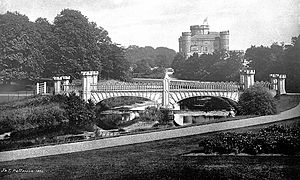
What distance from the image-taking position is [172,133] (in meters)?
5.18

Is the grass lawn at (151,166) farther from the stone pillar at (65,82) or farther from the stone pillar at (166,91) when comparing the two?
the stone pillar at (166,91)

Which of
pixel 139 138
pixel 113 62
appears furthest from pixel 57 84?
pixel 139 138

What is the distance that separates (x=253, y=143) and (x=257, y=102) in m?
1.61

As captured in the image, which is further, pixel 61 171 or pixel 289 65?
pixel 289 65

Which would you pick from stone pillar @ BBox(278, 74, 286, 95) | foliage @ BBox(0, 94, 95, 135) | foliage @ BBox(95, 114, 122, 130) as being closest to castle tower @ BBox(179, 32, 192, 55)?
stone pillar @ BBox(278, 74, 286, 95)

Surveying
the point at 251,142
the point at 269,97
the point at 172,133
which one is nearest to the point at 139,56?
the point at 172,133

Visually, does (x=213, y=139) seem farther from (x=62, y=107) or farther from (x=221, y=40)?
(x=62, y=107)

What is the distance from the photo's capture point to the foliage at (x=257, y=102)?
5703 millimetres

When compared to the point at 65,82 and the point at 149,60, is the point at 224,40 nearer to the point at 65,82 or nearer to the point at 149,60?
the point at 149,60

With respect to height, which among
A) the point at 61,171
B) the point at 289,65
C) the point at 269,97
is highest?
the point at 289,65

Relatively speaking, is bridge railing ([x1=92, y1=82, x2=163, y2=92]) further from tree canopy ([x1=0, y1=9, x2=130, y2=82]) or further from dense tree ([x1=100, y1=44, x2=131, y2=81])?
tree canopy ([x1=0, y1=9, x2=130, y2=82])

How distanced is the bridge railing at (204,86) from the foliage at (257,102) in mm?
501

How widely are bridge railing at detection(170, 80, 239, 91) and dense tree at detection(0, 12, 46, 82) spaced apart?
7.53 ft

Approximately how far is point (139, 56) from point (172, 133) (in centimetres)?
154
